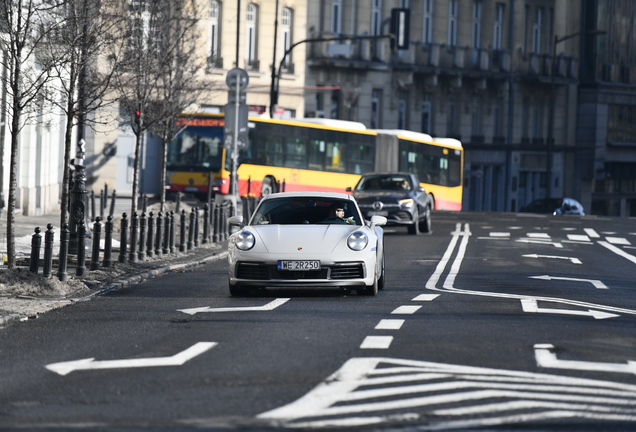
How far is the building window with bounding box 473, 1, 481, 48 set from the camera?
2783 inches

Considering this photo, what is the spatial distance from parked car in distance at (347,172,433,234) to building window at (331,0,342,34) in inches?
1222

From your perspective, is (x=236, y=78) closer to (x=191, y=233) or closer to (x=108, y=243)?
(x=191, y=233)

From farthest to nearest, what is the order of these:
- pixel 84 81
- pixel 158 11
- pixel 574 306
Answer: pixel 158 11 < pixel 84 81 < pixel 574 306

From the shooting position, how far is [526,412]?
7.43 meters

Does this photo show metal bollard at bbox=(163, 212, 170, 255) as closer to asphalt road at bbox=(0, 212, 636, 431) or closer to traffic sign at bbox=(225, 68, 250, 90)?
asphalt road at bbox=(0, 212, 636, 431)

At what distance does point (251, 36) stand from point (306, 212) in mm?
43985

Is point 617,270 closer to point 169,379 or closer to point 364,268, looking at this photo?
point 364,268

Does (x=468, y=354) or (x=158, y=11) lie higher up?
(x=158, y=11)

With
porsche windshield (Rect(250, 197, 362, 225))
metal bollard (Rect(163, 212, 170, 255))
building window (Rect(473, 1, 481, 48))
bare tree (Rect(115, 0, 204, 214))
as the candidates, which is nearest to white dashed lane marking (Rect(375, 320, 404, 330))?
porsche windshield (Rect(250, 197, 362, 225))

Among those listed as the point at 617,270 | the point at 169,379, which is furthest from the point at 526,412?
the point at 617,270

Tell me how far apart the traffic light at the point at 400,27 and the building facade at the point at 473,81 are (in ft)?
56.5

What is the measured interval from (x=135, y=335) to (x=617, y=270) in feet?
41.0

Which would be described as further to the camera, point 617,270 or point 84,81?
point 617,270

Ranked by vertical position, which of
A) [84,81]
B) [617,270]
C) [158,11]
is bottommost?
[617,270]
